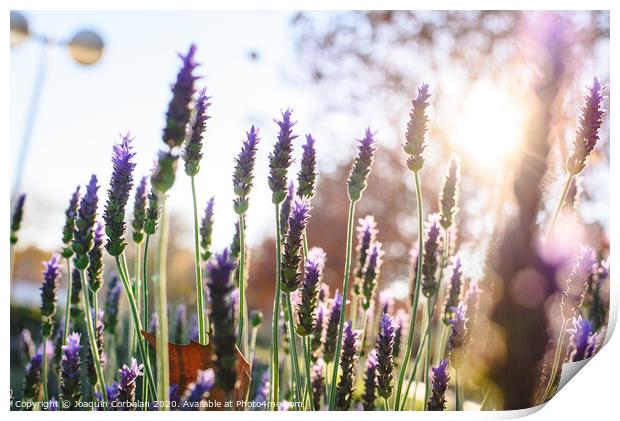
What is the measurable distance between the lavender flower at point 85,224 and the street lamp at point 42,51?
0.30 m

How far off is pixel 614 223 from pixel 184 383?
4.41 ft

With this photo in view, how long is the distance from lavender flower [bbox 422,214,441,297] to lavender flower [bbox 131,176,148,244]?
0.80m

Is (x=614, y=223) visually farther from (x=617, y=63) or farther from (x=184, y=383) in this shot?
(x=184, y=383)

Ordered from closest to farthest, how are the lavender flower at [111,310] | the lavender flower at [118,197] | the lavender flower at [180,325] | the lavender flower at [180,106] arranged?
the lavender flower at [180,106] < the lavender flower at [118,197] < the lavender flower at [111,310] < the lavender flower at [180,325]

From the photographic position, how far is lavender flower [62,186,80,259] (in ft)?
5.86

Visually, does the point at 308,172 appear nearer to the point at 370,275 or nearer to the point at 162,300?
the point at 370,275

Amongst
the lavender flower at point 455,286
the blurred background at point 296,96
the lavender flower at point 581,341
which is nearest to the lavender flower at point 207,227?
the blurred background at point 296,96

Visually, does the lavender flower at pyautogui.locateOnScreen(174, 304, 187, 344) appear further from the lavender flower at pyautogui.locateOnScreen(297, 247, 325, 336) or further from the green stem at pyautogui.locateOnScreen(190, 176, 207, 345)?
the lavender flower at pyautogui.locateOnScreen(297, 247, 325, 336)

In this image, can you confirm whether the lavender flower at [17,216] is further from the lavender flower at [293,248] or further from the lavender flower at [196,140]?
the lavender flower at [293,248]

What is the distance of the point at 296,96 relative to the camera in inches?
73.9

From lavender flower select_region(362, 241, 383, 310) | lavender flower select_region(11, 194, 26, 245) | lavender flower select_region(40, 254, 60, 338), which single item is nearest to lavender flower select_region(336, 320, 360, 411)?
lavender flower select_region(362, 241, 383, 310)

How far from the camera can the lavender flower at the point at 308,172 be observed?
5.67 feet

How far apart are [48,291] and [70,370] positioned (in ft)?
0.86

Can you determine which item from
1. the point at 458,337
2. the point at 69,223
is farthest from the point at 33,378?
the point at 458,337
